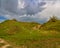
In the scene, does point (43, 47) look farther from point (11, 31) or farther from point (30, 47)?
point (11, 31)

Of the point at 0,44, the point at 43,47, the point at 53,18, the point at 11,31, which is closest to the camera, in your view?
the point at 43,47

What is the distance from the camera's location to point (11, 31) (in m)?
56.0

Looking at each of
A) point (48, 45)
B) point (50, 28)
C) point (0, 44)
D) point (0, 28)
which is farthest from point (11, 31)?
point (48, 45)

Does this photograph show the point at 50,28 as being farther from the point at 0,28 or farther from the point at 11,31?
the point at 0,28

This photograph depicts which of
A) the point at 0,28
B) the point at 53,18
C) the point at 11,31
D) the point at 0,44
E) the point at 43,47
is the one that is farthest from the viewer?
the point at 53,18

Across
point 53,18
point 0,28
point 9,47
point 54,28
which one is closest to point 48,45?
point 9,47

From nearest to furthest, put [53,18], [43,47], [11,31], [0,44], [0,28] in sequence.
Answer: [43,47] → [0,44] → [11,31] → [0,28] → [53,18]

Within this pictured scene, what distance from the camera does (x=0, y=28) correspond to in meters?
61.1

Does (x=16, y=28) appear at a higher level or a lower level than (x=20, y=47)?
higher

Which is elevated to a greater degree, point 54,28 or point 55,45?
point 54,28

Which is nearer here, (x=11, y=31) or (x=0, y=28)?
(x=11, y=31)

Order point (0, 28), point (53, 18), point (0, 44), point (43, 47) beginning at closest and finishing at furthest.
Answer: point (43, 47), point (0, 44), point (0, 28), point (53, 18)

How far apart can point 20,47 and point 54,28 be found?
23.5 m

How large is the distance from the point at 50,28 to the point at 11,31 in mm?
12033
